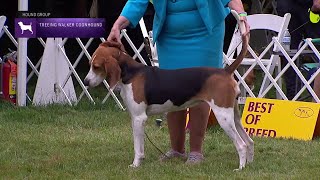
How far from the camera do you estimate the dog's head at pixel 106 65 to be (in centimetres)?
545

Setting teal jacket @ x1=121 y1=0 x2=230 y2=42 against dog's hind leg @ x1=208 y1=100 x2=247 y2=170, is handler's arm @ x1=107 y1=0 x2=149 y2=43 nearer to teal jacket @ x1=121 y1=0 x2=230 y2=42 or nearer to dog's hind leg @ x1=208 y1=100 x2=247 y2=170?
teal jacket @ x1=121 y1=0 x2=230 y2=42

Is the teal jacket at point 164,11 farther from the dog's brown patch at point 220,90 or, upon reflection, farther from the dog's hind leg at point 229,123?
the dog's hind leg at point 229,123

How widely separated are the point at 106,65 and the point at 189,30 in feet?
2.38

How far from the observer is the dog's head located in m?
5.45

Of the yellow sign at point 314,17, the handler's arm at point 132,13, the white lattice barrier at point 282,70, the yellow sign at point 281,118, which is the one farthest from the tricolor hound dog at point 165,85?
the yellow sign at point 314,17

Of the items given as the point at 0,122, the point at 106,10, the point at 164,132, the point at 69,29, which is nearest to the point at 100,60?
the point at 164,132

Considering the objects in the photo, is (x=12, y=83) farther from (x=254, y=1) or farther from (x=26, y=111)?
(x=254, y=1)

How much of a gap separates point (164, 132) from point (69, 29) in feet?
7.72

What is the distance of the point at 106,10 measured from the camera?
1352 centimetres

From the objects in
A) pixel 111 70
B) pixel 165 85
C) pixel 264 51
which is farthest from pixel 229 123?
pixel 264 51

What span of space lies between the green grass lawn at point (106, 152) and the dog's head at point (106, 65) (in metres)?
0.68

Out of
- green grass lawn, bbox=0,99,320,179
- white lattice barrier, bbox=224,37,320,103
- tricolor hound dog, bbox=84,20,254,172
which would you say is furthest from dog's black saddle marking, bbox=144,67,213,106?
white lattice barrier, bbox=224,37,320,103

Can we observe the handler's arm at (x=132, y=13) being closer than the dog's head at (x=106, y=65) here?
No

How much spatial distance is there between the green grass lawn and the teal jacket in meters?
1.05
